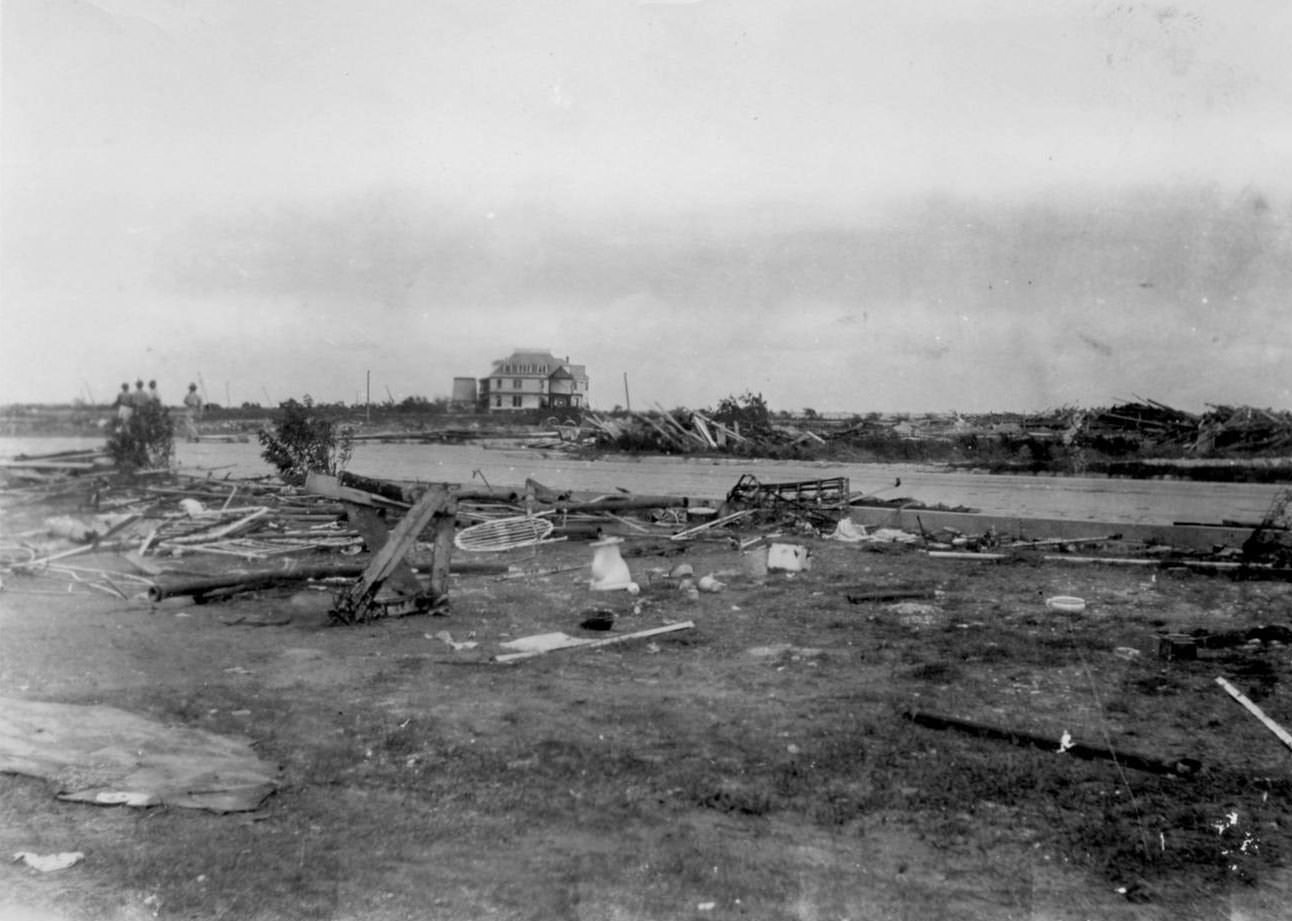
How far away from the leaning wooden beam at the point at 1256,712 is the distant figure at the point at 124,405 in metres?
20.2

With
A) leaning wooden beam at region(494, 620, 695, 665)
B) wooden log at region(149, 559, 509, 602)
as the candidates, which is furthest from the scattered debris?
wooden log at region(149, 559, 509, 602)

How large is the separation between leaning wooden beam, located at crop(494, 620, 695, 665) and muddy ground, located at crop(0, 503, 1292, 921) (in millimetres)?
85

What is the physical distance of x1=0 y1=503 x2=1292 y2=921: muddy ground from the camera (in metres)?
3.68

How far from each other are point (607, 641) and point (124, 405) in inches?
640

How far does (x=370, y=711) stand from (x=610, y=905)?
2936 millimetres

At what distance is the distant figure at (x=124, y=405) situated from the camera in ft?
64.6

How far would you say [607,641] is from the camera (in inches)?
315

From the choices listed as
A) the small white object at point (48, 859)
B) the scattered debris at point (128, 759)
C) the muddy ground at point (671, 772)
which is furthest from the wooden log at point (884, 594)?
the small white object at point (48, 859)

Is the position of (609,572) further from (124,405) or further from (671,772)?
(124,405)

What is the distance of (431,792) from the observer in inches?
183

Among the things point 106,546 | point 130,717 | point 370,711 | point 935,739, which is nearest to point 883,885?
point 935,739

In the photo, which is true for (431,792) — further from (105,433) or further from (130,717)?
(105,433)

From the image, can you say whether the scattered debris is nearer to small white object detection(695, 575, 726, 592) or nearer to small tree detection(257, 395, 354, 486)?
small white object detection(695, 575, 726, 592)

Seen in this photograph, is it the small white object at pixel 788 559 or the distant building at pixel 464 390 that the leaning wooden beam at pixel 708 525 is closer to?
the small white object at pixel 788 559
